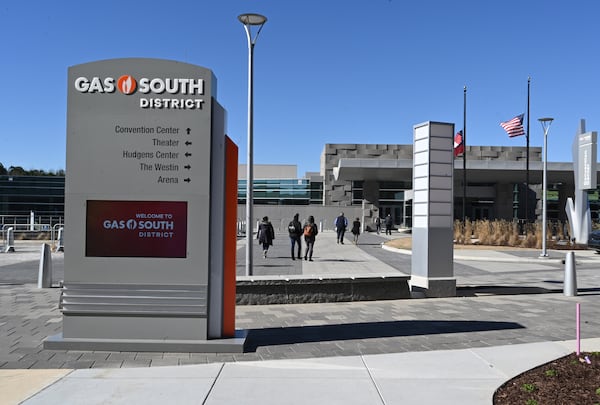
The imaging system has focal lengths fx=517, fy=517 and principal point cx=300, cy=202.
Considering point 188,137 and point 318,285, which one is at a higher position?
point 188,137

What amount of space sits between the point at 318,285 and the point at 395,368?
14.7 feet

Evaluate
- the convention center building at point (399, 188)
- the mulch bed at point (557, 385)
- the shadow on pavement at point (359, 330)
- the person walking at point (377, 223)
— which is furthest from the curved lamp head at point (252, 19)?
the person walking at point (377, 223)

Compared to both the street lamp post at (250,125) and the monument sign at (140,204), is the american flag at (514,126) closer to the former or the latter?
the street lamp post at (250,125)

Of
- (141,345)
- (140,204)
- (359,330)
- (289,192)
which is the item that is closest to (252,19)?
(140,204)

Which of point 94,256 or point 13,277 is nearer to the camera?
point 94,256

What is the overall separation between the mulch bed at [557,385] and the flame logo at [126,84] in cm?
530

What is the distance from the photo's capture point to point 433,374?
5.55 meters

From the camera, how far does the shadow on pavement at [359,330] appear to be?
7115 millimetres

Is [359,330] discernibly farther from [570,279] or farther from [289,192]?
[289,192]

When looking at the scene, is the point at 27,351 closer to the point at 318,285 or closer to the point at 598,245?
the point at 318,285

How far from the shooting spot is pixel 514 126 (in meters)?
30.1

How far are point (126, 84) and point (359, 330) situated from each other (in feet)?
15.5

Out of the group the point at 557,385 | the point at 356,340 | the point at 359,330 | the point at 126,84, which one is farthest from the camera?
the point at 359,330

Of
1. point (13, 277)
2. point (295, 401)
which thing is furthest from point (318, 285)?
point (13, 277)
